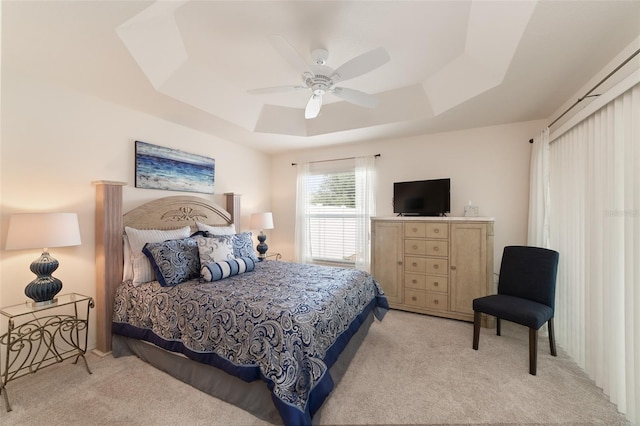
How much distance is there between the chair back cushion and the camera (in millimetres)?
2401

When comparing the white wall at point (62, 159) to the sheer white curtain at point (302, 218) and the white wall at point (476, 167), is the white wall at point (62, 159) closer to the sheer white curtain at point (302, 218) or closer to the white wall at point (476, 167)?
the sheer white curtain at point (302, 218)

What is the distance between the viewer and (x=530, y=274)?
257cm

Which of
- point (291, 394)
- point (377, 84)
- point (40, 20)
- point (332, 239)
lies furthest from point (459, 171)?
point (40, 20)

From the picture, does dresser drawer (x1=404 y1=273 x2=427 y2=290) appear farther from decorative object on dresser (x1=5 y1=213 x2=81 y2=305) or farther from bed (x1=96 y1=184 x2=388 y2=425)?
decorative object on dresser (x1=5 y1=213 x2=81 y2=305)

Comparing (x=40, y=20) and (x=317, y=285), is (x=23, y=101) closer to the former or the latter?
(x=40, y=20)

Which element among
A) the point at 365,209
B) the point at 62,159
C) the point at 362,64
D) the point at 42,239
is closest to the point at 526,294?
the point at 365,209

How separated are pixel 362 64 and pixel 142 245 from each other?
→ 2632 mm

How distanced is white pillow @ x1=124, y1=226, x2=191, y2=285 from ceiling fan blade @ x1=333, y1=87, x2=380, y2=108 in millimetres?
2321

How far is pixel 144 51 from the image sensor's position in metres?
2.09

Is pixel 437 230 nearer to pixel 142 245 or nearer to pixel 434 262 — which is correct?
pixel 434 262

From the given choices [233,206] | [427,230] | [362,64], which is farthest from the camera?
[233,206]

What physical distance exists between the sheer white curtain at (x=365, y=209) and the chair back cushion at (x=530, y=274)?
182 cm

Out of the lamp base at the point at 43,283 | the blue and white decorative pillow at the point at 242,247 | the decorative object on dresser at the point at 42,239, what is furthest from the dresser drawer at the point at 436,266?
the lamp base at the point at 43,283

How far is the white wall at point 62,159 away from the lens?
6.81 feet
